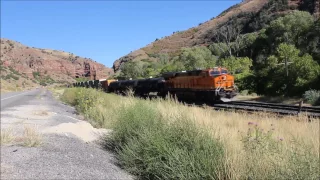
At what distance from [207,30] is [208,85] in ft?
338

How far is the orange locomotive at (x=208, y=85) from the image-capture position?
1054 inches

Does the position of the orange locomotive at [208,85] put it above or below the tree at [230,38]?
below

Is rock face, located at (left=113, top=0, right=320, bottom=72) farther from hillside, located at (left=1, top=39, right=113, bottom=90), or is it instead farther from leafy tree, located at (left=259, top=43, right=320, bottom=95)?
leafy tree, located at (left=259, top=43, right=320, bottom=95)

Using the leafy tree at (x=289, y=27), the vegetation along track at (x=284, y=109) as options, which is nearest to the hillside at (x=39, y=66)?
the leafy tree at (x=289, y=27)

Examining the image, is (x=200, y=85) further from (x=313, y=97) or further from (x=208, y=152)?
(x=208, y=152)

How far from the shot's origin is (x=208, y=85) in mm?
27469

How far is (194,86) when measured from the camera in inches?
1168

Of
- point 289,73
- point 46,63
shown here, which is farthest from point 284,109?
point 46,63

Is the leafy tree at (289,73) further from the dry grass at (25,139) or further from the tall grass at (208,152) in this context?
the dry grass at (25,139)

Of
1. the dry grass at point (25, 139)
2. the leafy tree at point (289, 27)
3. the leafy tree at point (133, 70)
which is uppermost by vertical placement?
the leafy tree at point (289, 27)

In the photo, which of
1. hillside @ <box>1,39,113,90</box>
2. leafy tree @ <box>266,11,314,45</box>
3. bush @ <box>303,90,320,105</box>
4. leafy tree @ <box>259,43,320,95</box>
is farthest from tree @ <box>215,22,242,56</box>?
hillside @ <box>1,39,113,90</box>

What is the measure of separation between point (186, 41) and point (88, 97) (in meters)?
114

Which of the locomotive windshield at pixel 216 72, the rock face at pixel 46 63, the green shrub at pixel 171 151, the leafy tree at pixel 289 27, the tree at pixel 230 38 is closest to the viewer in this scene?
the green shrub at pixel 171 151

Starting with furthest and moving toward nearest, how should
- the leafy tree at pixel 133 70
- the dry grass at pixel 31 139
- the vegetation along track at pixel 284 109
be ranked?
the leafy tree at pixel 133 70 → the vegetation along track at pixel 284 109 → the dry grass at pixel 31 139
